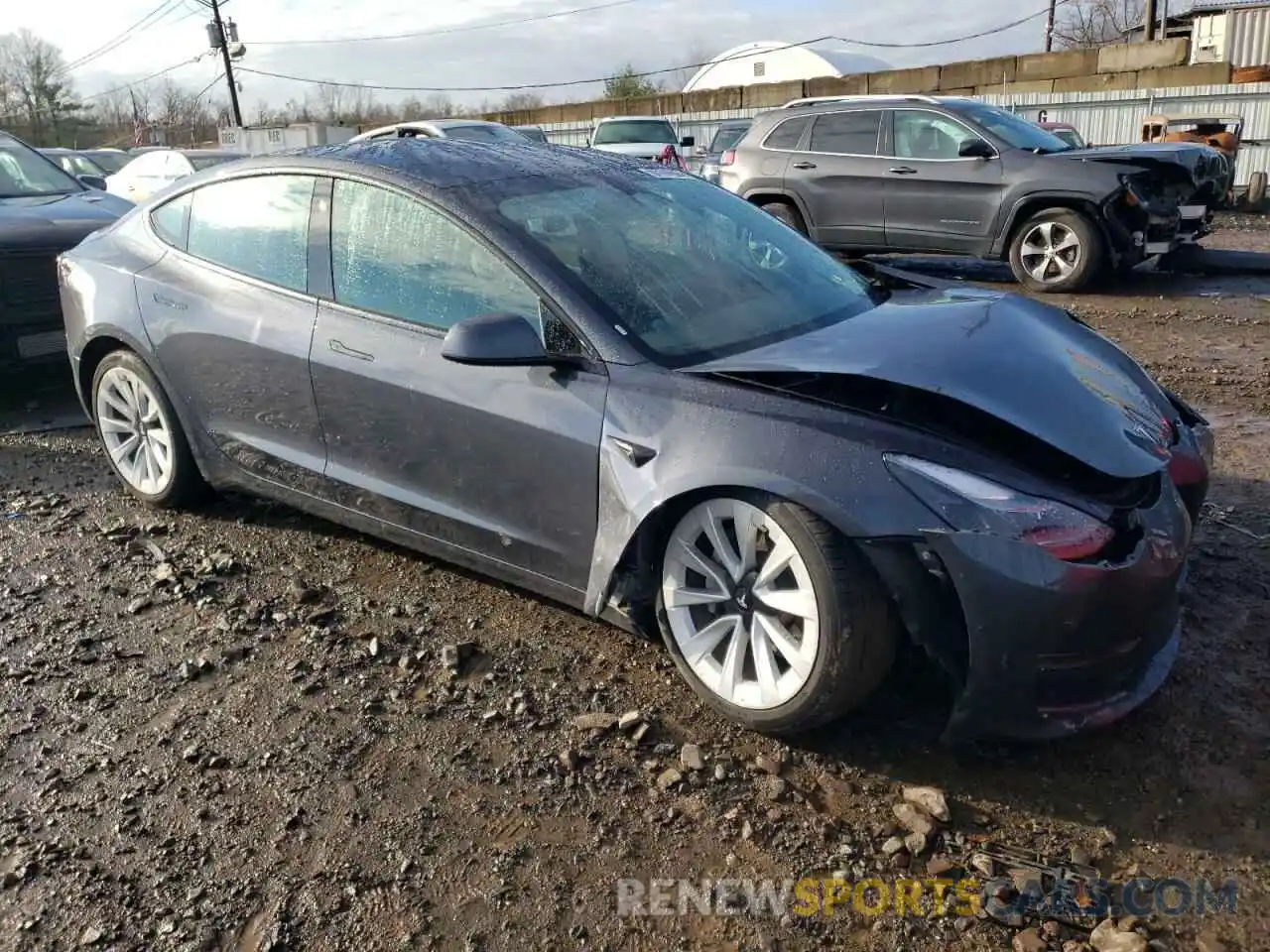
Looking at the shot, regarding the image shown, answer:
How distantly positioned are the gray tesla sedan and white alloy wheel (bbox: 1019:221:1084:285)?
602cm

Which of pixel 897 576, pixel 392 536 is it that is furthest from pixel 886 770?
pixel 392 536

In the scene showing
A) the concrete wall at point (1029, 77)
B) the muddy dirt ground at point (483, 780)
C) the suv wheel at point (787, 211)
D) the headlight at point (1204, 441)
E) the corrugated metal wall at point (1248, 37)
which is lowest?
the muddy dirt ground at point (483, 780)

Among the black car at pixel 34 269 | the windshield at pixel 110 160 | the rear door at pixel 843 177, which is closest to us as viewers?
the black car at pixel 34 269

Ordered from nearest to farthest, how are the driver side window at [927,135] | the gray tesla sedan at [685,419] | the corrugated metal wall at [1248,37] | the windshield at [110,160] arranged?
the gray tesla sedan at [685,419]
the driver side window at [927,135]
the windshield at [110,160]
the corrugated metal wall at [1248,37]

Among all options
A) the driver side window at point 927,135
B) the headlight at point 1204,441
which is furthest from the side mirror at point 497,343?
the driver side window at point 927,135

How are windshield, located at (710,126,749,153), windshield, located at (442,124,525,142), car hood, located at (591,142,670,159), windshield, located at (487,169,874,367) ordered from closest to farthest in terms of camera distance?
1. windshield, located at (487,169,874,367)
2. windshield, located at (442,124,525,142)
3. windshield, located at (710,126,749,153)
4. car hood, located at (591,142,670,159)

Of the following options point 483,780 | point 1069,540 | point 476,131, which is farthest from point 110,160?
point 1069,540

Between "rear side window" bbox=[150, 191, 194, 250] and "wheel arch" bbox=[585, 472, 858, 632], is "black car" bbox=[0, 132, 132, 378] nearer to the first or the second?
"rear side window" bbox=[150, 191, 194, 250]

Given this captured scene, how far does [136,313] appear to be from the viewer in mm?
4422

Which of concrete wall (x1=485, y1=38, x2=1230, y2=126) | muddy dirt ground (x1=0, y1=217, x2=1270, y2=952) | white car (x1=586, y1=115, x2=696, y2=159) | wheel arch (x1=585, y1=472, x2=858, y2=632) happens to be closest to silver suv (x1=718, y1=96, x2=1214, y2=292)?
muddy dirt ground (x1=0, y1=217, x2=1270, y2=952)

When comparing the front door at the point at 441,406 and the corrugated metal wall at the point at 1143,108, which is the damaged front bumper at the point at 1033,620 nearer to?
the front door at the point at 441,406

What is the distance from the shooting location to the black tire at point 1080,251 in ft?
30.3

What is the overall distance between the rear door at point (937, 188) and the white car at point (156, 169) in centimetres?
1003

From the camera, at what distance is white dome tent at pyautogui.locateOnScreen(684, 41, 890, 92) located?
56.7m
